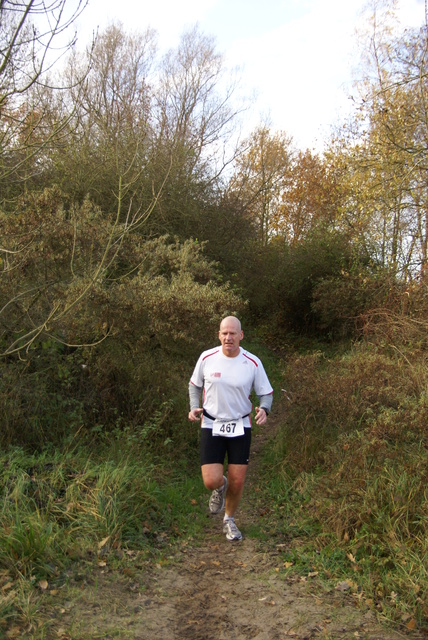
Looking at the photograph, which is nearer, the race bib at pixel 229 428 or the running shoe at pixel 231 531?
the race bib at pixel 229 428

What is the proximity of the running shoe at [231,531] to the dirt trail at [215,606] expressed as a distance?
0.31m

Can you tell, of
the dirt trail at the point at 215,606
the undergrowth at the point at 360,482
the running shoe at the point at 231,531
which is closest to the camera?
the dirt trail at the point at 215,606

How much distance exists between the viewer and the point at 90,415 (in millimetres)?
7641

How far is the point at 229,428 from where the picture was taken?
5.34m

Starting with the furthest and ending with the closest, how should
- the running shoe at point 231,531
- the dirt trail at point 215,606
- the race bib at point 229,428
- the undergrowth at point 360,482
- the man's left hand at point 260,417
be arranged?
1. the running shoe at point 231,531
2. the race bib at point 229,428
3. the man's left hand at point 260,417
4. the undergrowth at point 360,482
5. the dirt trail at point 215,606

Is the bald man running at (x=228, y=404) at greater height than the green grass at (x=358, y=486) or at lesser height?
greater

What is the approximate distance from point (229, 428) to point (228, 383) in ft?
1.39

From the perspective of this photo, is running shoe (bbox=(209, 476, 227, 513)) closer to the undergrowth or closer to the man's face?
the undergrowth

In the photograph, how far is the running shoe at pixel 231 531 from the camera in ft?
18.3

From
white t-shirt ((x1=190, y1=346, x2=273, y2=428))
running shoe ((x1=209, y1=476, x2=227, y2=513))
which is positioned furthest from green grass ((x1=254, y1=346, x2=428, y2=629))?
white t-shirt ((x1=190, y1=346, x2=273, y2=428))

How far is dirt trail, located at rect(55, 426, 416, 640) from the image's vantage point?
12.8 ft

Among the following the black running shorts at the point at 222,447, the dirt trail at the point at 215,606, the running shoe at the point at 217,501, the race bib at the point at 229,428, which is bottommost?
the dirt trail at the point at 215,606

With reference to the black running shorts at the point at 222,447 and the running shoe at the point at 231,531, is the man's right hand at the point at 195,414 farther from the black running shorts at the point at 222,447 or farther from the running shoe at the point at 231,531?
the running shoe at the point at 231,531

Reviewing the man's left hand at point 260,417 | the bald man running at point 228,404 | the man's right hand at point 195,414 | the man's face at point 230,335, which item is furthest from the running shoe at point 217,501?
the man's face at point 230,335
